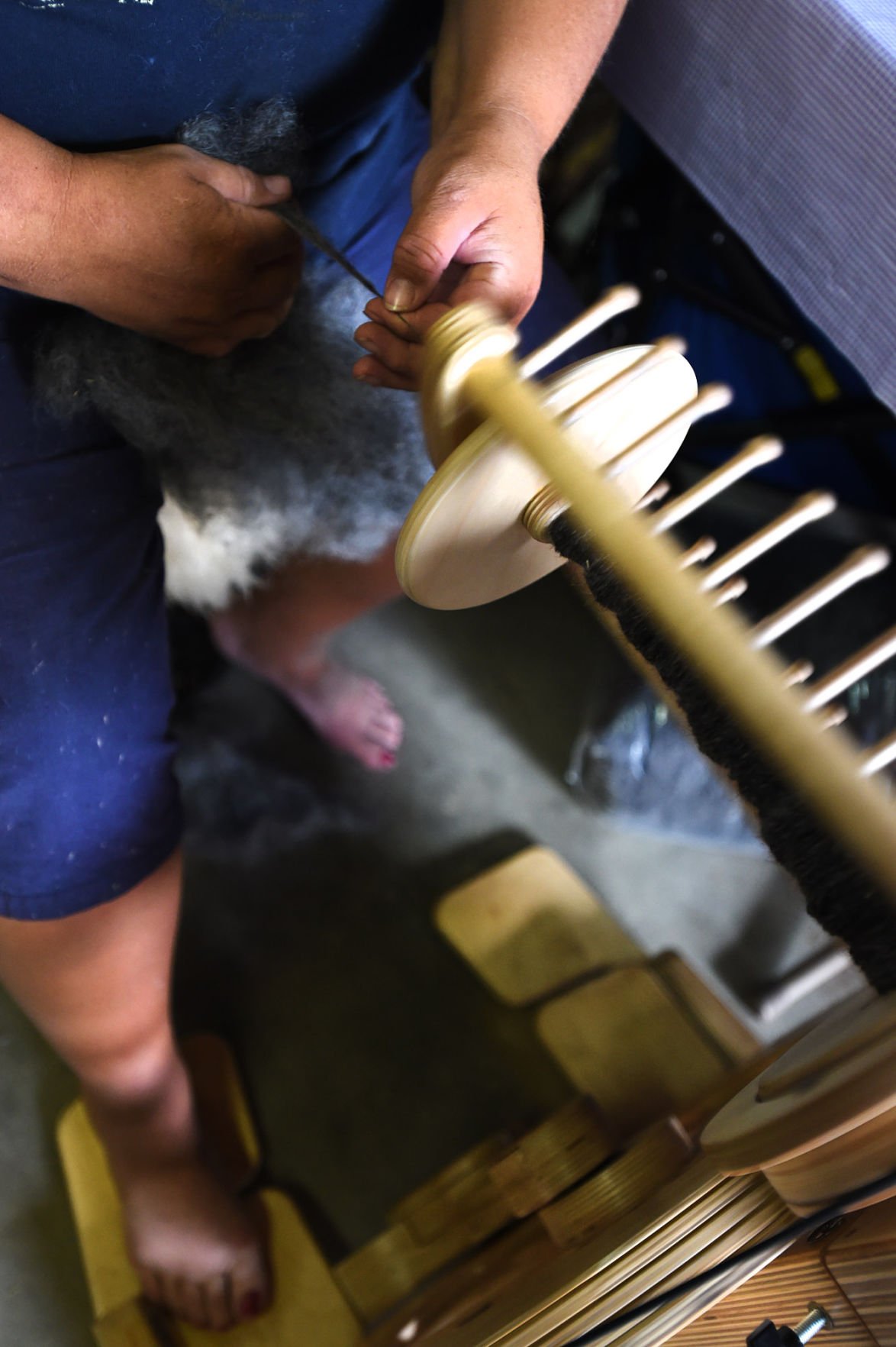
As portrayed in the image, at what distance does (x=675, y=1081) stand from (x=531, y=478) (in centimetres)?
67

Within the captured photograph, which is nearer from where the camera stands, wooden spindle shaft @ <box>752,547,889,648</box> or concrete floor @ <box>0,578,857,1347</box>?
wooden spindle shaft @ <box>752,547,889,648</box>

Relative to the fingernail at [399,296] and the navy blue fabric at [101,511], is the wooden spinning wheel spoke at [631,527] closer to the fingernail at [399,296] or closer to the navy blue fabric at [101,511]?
the fingernail at [399,296]

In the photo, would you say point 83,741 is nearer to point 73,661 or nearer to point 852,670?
point 73,661

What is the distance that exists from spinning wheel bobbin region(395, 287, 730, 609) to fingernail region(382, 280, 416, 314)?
61 mm

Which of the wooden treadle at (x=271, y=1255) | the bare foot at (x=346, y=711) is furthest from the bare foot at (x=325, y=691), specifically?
the wooden treadle at (x=271, y=1255)

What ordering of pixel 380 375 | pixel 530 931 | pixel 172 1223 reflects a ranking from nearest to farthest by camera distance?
pixel 380 375
pixel 172 1223
pixel 530 931

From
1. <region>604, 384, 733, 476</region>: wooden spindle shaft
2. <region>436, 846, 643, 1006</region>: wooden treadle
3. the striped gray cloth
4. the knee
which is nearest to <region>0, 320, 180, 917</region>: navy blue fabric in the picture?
the knee

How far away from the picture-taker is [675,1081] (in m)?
0.92

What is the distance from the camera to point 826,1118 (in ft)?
1.21

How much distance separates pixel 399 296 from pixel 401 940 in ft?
2.52

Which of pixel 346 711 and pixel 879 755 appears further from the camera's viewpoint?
pixel 346 711

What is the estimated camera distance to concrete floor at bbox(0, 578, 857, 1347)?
3.16 ft

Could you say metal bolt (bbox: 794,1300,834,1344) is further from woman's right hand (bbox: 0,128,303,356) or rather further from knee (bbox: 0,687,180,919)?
woman's right hand (bbox: 0,128,303,356)

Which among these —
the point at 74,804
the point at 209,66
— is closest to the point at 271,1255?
the point at 74,804
